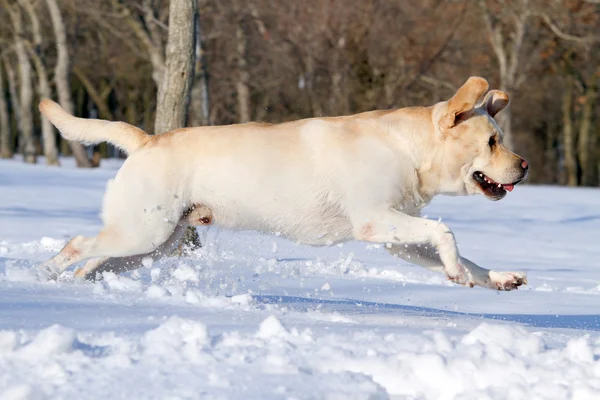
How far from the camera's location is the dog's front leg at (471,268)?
5898 millimetres

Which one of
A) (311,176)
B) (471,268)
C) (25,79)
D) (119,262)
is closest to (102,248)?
(119,262)

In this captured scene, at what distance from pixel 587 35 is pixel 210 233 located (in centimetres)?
2367

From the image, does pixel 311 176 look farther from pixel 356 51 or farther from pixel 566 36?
pixel 356 51

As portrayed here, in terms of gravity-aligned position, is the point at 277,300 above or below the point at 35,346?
below

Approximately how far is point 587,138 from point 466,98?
3102 centimetres

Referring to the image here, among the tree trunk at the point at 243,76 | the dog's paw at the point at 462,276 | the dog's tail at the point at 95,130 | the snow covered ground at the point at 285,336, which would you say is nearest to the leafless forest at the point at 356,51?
the tree trunk at the point at 243,76

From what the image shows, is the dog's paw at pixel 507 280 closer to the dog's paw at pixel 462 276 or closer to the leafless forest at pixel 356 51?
the dog's paw at pixel 462 276

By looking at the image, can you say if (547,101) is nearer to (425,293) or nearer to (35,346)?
(425,293)

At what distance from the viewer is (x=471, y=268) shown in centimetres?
600

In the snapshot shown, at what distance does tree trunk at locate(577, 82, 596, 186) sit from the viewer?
34438 millimetres

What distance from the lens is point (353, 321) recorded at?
5.26 metres

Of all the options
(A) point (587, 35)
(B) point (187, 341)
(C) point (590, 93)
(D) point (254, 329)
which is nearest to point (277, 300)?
(D) point (254, 329)

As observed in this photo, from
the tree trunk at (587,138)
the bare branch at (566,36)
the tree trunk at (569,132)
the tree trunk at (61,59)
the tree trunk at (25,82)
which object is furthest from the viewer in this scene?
the tree trunk at (569,132)

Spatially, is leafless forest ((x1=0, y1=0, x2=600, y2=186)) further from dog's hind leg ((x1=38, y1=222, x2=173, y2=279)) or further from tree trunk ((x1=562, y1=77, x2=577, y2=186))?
dog's hind leg ((x1=38, y1=222, x2=173, y2=279))
